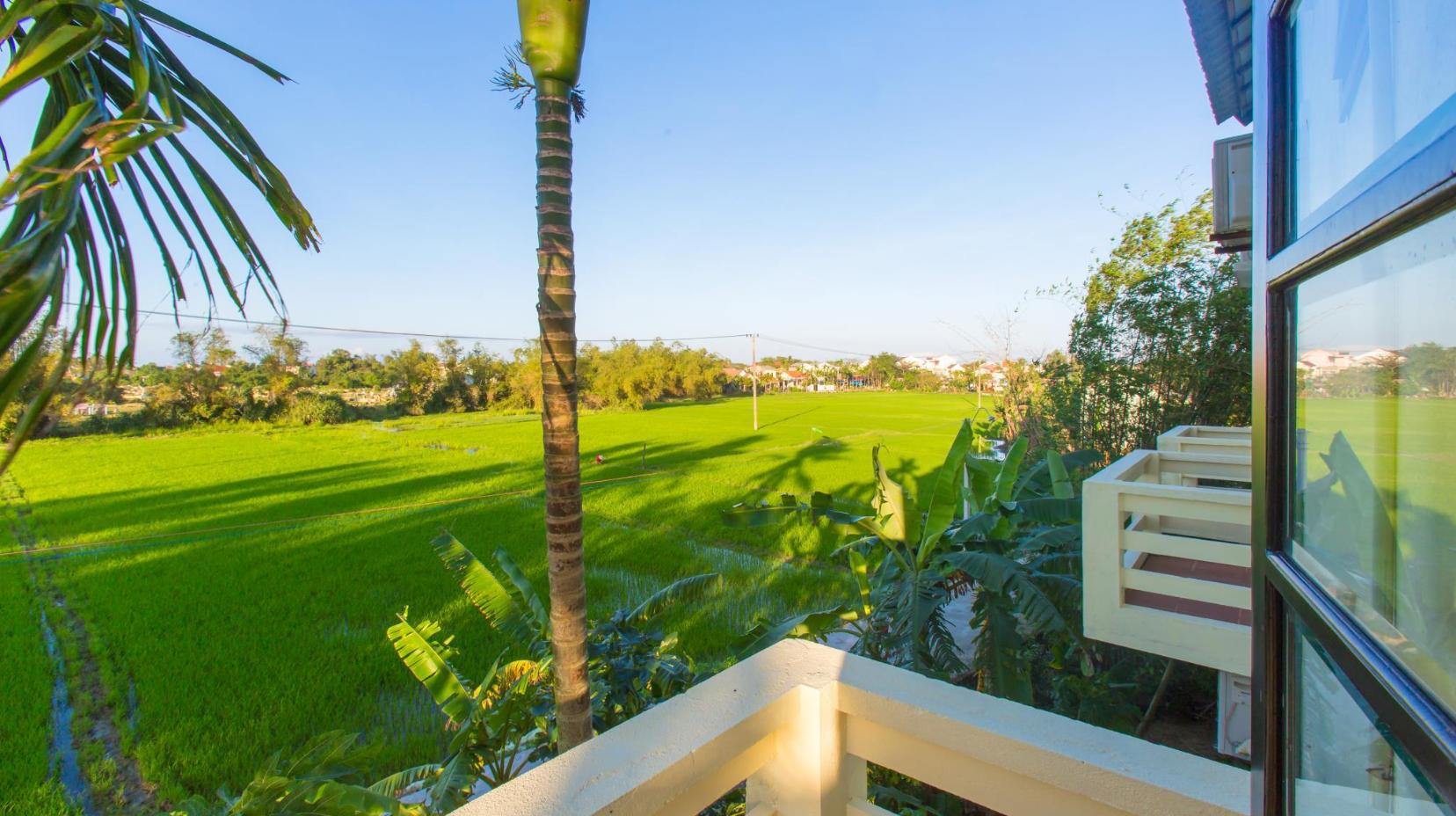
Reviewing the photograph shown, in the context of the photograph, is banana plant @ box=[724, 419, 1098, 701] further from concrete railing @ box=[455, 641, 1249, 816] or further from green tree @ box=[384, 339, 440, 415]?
green tree @ box=[384, 339, 440, 415]

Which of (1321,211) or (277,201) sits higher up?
(277,201)

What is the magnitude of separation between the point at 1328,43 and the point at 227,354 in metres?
34.0

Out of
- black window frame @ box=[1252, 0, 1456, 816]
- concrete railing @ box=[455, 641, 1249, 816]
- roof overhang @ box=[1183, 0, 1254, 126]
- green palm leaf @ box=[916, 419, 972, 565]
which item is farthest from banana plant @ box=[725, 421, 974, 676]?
black window frame @ box=[1252, 0, 1456, 816]

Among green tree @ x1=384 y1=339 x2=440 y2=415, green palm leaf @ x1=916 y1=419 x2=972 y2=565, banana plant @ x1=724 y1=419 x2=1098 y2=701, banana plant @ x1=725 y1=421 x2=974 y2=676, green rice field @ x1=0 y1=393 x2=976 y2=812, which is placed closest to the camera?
banana plant @ x1=724 y1=419 x2=1098 y2=701

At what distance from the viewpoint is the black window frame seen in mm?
525

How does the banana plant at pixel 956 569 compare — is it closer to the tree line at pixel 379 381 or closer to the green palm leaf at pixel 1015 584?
the green palm leaf at pixel 1015 584

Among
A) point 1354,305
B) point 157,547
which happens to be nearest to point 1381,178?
point 1354,305

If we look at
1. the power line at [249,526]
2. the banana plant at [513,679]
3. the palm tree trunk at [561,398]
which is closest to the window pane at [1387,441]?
the palm tree trunk at [561,398]

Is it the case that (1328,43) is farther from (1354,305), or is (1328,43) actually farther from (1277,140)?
(1354,305)

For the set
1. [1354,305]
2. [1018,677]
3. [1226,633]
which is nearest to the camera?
[1354,305]

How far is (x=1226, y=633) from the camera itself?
2.57m

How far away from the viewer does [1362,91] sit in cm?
56

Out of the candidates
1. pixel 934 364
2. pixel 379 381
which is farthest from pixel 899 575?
pixel 934 364

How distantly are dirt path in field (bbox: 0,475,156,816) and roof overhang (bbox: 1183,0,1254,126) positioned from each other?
257 inches
